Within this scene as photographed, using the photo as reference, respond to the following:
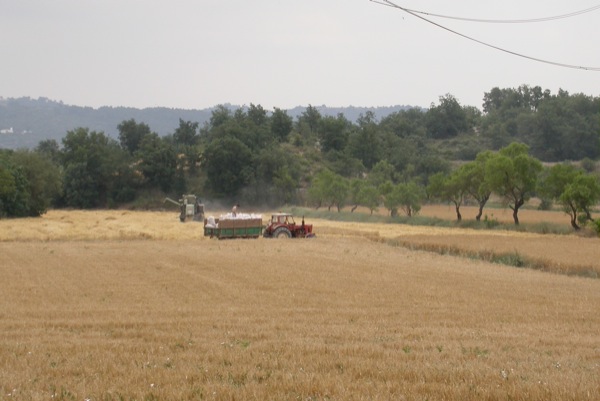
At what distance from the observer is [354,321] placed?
16.0 m

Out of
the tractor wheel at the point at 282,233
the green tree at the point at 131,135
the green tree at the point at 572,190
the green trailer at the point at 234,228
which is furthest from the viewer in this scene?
the green tree at the point at 131,135

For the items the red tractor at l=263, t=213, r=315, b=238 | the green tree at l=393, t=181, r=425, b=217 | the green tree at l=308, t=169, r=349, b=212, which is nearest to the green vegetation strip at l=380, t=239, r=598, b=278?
the red tractor at l=263, t=213, r=315, b=238

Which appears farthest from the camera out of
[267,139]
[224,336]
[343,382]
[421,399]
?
[267,139]

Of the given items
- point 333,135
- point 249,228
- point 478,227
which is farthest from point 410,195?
point 333,135

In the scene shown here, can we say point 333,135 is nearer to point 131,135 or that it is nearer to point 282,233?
point 131,135

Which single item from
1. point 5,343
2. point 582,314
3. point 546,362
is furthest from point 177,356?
point 582,314

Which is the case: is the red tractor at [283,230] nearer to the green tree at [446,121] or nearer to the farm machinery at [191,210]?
the farm machinery at [191,210]

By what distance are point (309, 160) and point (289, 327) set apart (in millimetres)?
93363

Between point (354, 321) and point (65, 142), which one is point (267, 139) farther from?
point (354, 321)

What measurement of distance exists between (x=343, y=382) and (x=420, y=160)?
98.9m

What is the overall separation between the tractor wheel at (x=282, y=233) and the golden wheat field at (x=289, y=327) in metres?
8.76

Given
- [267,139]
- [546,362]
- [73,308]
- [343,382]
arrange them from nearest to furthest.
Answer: [343,382]
[546,362]
[73,308]
[267,139]

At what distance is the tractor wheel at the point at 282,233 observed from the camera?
1742 inches

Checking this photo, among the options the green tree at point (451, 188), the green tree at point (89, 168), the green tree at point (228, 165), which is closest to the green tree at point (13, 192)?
the green tree at point (89, 168)
